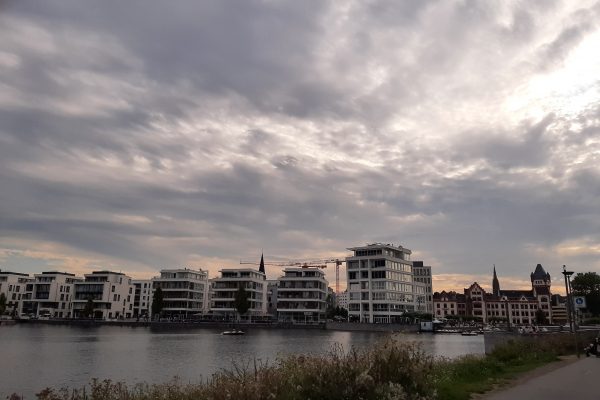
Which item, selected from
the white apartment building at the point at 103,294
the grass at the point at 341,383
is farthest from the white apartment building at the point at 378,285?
the grass at the point at 341,383

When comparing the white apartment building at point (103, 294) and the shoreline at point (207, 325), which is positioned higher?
the white apartment building at point (103, 294)

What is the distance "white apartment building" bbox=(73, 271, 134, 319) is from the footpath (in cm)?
15761

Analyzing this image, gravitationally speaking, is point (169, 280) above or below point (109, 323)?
above

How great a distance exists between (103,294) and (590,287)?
145783 millimetres

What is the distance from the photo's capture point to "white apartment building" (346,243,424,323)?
429 ft

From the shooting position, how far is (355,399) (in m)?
12.3

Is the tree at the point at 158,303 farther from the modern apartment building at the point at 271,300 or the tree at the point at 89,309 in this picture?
the modern apartment building at the point at 271,300

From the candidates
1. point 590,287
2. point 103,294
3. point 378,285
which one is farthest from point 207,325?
point 590,287

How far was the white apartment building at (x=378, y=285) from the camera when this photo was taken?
13088 centimetres

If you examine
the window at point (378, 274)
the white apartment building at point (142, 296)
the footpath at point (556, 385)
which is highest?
the window at point (378, 274)

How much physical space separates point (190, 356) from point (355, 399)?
46.6 metres

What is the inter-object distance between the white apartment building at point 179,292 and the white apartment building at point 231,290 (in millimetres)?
10200

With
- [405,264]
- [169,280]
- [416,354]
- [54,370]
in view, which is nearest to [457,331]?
[405,264]

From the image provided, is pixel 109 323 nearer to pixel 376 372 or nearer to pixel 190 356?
pixel 190 356
